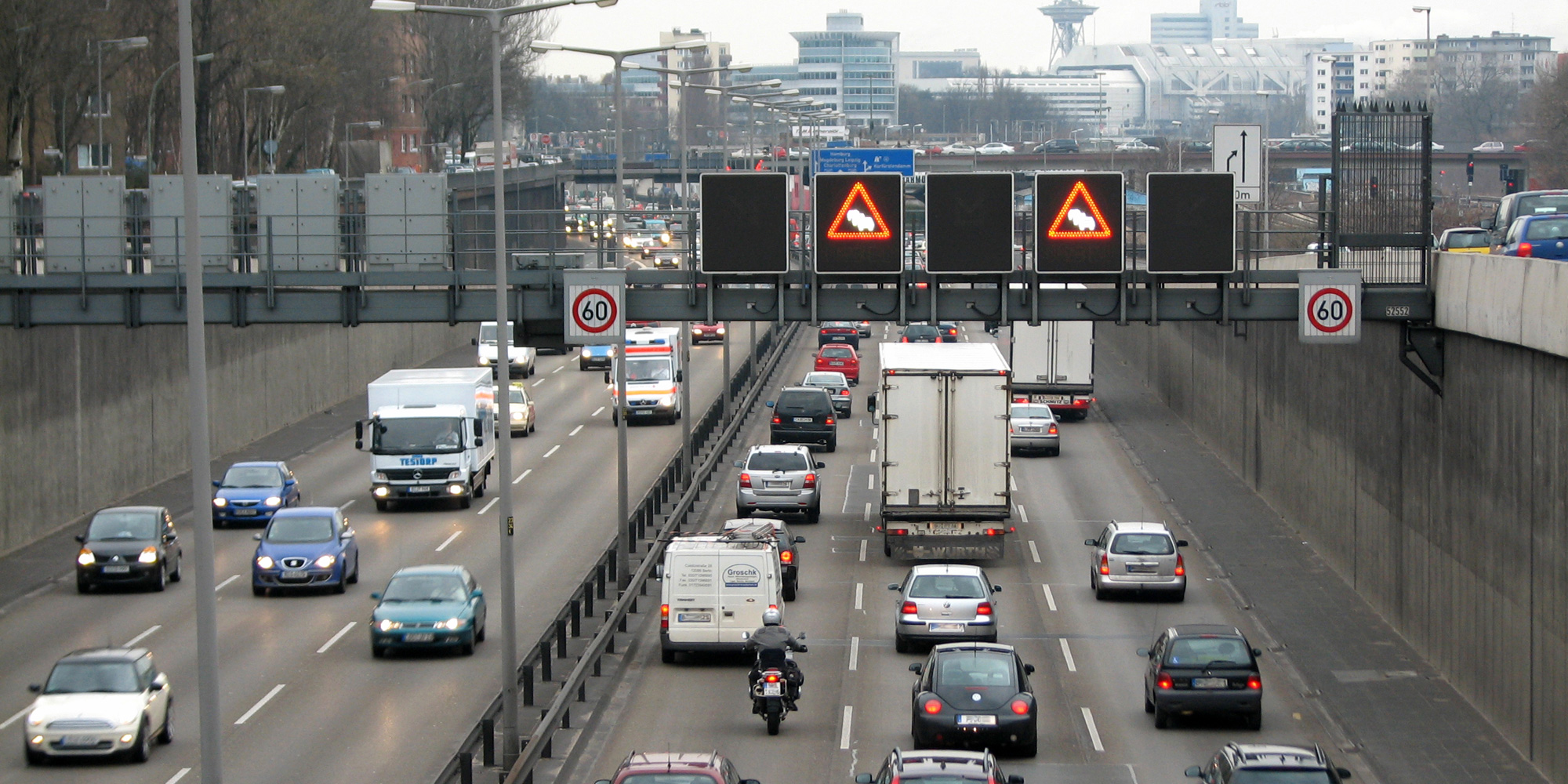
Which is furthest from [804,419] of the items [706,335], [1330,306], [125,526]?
[706,335]

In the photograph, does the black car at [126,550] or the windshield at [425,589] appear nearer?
the windshield at [425,589]

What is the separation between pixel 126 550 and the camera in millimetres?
33312

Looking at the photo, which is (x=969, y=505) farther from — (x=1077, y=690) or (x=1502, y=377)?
(x=1502, y=377)

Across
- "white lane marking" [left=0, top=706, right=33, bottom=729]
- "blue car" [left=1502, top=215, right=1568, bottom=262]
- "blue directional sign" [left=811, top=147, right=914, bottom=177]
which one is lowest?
"white lane marking" [left=0, top=706, right=33, bottom=729]

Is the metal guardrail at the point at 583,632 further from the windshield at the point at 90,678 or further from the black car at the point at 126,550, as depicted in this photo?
the black car at the point at 126,550

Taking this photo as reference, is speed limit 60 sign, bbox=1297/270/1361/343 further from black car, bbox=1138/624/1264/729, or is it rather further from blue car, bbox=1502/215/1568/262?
blue car, bbox=1502/215/1568/262

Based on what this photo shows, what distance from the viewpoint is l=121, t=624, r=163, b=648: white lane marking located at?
29.4 m

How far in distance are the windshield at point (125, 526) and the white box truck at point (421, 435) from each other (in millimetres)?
7913

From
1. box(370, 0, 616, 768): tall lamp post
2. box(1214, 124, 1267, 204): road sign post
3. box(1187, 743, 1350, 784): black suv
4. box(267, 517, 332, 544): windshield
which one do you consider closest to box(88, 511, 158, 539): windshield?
box(267, 517, 332, 544): windshield

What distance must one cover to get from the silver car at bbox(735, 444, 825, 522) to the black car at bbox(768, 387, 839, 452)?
34.6 ft

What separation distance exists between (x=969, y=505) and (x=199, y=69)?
133 ft

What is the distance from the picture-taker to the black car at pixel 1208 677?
23500mm

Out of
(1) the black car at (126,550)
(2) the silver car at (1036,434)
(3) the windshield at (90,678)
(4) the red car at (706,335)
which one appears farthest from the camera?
(4) the red car at (706,335)

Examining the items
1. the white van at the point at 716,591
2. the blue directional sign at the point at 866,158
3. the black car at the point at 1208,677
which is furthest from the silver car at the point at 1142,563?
the blue directional sign at the point at 866,158
